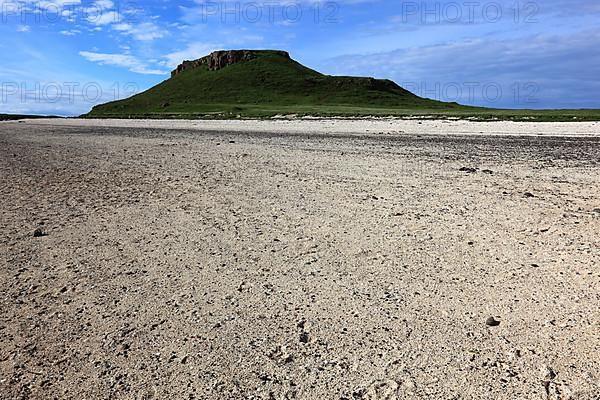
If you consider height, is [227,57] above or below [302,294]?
above

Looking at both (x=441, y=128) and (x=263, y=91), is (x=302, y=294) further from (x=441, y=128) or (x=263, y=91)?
(x=263, y=91)

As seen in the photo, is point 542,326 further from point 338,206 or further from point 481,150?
point 481,150

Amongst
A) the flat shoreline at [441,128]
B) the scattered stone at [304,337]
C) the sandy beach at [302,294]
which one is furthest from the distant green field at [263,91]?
the scattered stone at [304,337]

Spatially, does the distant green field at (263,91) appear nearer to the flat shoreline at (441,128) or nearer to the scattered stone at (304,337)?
the flat shoreline at (441,128)

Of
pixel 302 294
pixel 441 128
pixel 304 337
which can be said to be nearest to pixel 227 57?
pixel 441 128

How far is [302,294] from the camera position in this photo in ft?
13.7

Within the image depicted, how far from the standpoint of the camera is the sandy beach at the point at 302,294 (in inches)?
116

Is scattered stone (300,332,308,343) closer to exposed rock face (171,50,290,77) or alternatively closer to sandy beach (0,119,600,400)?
sandy beach (0,119,600,400)

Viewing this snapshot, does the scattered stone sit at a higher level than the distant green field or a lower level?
lower

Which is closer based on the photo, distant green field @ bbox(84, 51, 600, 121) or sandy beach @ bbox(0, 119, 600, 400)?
sandy beach @ bbox(0, 119, 600, 400)

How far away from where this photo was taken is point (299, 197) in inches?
328

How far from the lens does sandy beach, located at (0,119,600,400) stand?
2.94m

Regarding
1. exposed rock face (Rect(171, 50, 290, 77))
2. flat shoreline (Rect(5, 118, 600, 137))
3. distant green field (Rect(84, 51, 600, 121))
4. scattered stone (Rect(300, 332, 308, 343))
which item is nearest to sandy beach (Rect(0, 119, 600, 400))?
scattered stone (Rect(300, 332, 308, 343))

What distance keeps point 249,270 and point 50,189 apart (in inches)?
248
